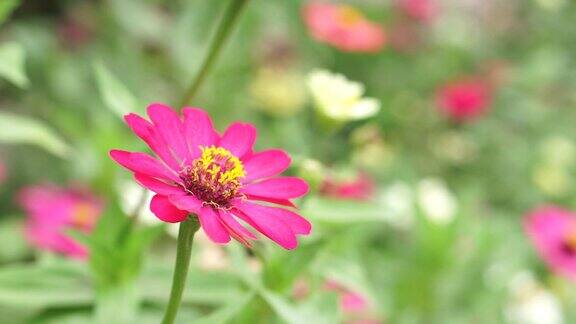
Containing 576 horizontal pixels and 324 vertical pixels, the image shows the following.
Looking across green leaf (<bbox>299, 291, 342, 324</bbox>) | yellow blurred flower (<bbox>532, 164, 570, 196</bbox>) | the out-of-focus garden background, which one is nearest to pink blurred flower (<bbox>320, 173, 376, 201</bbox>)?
the out-of-focus garden background

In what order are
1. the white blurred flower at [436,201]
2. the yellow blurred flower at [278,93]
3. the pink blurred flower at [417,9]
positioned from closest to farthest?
the white blurred flower at [436,201]
the yellow blurred flower at [278,93]
the pink blurred flower at [417,9]

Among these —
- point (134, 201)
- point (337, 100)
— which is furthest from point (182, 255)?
point (134, 201)

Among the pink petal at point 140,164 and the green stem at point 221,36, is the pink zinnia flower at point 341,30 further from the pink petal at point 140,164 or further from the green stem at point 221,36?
the pink petal at point 140,164

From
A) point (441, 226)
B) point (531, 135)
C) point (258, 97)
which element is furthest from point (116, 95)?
point (531, 135)

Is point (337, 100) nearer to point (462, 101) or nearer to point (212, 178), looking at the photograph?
point (212, 178)

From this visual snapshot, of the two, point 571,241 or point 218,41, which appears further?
point 571,241

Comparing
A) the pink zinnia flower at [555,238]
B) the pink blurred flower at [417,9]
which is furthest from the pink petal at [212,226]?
the pink blurred flower at [417,9]

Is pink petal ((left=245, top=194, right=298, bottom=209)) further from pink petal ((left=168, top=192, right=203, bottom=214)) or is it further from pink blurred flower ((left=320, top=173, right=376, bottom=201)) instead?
pink blurred flower ((left=320, top=173, right=376, bottom=201))
